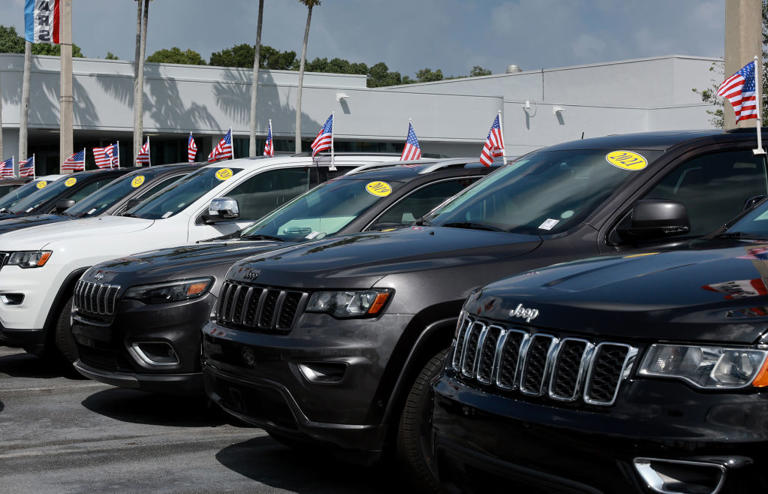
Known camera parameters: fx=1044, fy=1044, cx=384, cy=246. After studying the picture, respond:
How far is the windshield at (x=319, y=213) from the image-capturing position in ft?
24.6

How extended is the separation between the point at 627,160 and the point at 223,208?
3.78m

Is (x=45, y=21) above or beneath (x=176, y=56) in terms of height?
beneath

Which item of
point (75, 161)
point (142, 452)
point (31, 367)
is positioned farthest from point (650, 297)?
point (75, 161)

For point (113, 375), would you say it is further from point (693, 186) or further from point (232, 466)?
point (693, 186)

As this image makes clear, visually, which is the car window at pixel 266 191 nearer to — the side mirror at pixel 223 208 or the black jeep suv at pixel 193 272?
the side mirror at pixel 223 208

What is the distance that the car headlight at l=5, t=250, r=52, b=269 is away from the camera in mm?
8695

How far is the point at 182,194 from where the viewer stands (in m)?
9.70

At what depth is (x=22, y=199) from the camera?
15.8 m

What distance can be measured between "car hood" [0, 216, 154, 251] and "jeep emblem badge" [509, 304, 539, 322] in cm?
611

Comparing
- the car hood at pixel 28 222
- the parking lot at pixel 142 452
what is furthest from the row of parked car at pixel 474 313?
the car hood at pixel 28 222

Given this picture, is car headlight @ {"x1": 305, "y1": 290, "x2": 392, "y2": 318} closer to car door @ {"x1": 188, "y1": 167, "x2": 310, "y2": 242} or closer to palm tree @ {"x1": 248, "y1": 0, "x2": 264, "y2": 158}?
car door @ {"x1": 188, "y1": 167, "x2": 310, "y2": 242}

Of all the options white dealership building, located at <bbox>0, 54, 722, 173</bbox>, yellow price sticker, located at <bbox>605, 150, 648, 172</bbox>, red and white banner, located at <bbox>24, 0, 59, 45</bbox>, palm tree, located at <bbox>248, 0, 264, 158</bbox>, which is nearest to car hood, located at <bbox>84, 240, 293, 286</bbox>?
yellow price sticker, located at <bbox>605, 150, 648, 172</bbox>

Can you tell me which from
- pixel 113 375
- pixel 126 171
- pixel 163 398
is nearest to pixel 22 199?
pixel 126 171

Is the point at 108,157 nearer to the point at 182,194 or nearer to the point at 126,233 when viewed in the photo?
the point at 182,194
